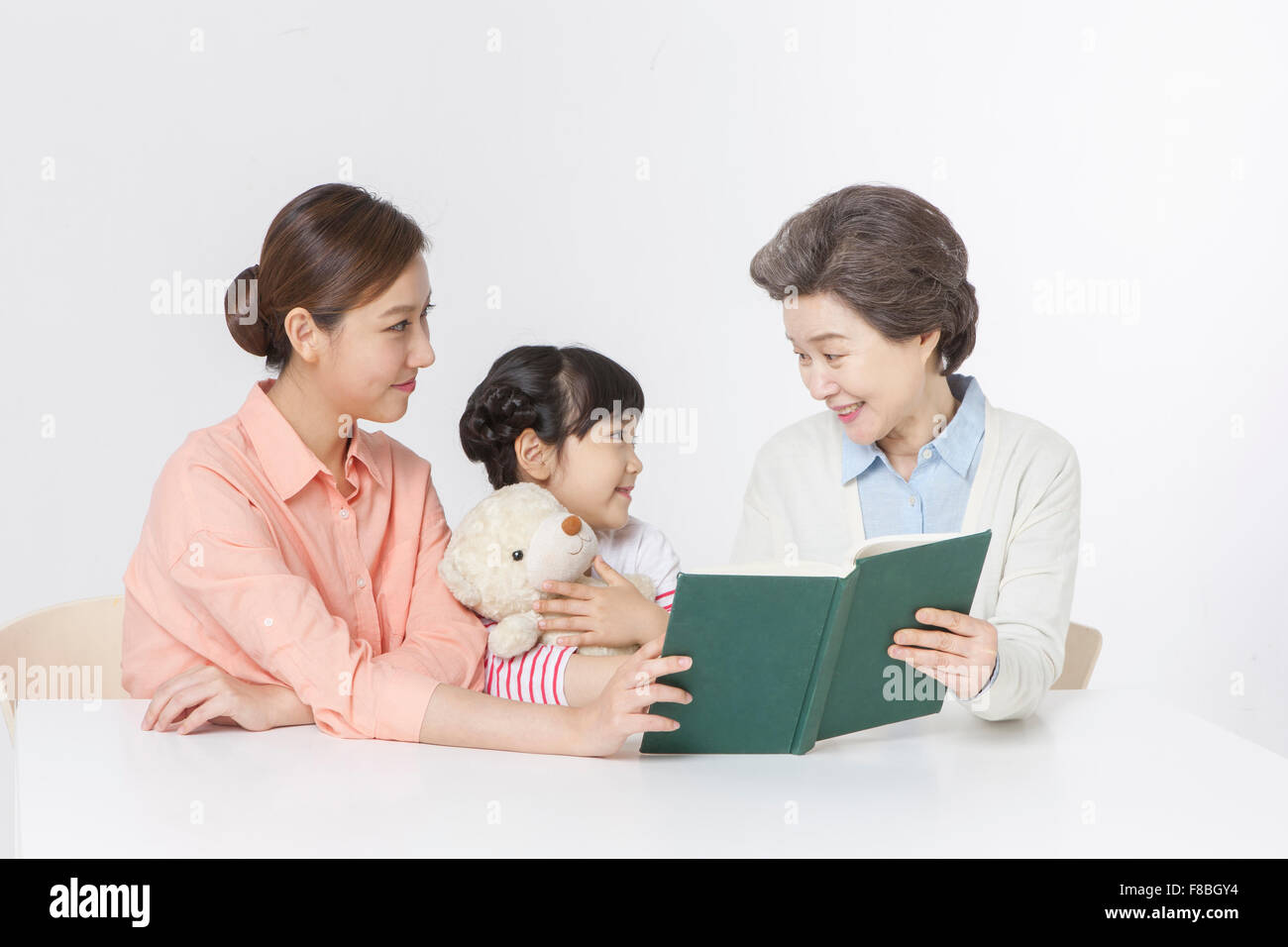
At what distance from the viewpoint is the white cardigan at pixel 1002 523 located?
1.57 meters

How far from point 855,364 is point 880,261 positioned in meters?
0.14

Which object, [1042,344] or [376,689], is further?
[1042,344]

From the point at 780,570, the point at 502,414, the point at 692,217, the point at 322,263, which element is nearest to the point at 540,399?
the point at 502,414

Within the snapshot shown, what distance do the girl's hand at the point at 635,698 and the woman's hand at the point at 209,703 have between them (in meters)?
0.39

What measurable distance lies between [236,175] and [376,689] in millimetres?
A: 1863

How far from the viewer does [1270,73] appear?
11.0ft

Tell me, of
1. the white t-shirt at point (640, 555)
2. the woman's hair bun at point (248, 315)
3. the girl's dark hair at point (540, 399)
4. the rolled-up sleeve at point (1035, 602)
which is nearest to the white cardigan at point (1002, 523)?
the rolled-up sleeve at point (1035, 602)

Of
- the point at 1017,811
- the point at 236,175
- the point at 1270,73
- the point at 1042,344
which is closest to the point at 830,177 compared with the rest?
the point at 1042,344

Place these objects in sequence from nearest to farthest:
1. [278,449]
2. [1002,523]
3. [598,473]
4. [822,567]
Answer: [822,567]
[278,449]
[1002,523]
[598,473]

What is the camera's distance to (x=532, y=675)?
1.66m

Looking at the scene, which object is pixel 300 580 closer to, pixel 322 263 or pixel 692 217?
pixel 322 263

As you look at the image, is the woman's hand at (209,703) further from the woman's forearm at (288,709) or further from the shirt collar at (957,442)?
the shirt collar at (957,442)

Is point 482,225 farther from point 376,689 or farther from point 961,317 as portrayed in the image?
point 376,689

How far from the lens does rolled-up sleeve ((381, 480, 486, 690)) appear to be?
63.9 inches
